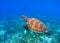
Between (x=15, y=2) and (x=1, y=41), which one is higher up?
(x=15, y=2)

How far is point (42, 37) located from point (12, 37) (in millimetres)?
990

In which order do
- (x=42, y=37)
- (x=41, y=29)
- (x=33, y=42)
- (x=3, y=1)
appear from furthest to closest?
(x=3, y=1), (x=42, y=37), (x=33, y=42), (x=41, y=29)

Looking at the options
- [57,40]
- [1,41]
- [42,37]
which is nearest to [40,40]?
[42,37]

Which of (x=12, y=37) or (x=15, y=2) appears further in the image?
(x=15, y=2)

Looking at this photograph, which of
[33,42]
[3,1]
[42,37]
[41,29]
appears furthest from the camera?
[3,1]

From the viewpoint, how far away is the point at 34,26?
4.50 metres

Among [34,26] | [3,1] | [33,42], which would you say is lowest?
[33,42]

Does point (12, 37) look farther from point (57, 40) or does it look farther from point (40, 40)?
point (57, 40)

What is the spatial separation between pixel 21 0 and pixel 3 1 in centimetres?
933

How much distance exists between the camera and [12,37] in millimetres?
5320

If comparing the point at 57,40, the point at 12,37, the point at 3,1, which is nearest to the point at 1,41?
the point at 12,37

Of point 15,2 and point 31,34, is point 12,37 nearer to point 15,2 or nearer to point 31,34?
point 31,34

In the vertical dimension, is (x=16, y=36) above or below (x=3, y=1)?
below

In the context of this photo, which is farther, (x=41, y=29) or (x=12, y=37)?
(x=12, y=37)
